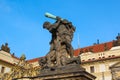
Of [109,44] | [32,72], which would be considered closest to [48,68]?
[32,72]

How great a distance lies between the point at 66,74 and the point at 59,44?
156cm

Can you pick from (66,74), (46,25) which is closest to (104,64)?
(46,25)

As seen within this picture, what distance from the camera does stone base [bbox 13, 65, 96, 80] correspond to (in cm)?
712

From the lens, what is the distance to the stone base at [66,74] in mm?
7121

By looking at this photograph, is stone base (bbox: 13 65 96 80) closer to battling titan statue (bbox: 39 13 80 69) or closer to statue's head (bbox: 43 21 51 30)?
battling titan statue (bbox: 39 13 80 69)

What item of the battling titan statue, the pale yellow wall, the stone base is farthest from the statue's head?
the pale yellow wall

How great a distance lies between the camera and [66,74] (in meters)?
7.30

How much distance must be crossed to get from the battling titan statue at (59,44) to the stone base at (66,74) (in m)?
0.31

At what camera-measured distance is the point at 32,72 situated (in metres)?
13.5

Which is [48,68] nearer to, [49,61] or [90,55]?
[49,61]

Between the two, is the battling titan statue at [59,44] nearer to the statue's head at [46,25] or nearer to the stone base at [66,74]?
the statue's head at [46,25]

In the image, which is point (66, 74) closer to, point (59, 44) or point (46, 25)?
point (59, 44)

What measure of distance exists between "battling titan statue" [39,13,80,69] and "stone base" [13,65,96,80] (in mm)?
308

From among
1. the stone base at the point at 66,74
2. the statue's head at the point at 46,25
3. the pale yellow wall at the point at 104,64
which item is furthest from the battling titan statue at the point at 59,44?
the pale yellow wall at the point at 104,64
